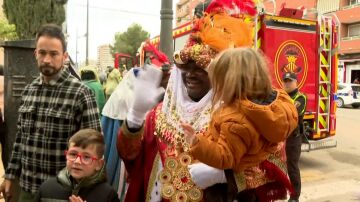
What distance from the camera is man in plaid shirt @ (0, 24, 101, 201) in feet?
7.79

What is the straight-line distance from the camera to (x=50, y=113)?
2.37 m

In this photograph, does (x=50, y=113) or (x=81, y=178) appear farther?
(x=50, y=113)

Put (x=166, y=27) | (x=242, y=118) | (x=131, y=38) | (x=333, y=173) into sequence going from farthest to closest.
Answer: (x=131, y=38) < (x=333, y=173) < (x=166, y=27) < (x=242, y=118)

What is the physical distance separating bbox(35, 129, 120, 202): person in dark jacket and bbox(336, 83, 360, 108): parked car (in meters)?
20.5

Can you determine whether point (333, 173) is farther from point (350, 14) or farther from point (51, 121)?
point (350, 14)

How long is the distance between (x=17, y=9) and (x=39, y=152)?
1687 centimetres

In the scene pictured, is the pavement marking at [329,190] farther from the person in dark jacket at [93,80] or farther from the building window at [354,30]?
the building window at [354,30]

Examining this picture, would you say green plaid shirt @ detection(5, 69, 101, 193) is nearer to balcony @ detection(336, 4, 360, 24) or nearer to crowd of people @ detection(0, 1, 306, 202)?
crowd of people @ detection(0, 1, 306, 202)

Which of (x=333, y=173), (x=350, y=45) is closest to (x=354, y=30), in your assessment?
(x=350, y=45)

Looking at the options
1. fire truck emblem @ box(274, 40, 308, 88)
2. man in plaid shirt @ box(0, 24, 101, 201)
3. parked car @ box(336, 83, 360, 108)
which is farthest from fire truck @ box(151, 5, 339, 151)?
parked car @ box(336, 83, 360, 108)

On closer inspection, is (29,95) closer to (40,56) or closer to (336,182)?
(40,56)

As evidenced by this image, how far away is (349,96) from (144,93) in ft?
68.6

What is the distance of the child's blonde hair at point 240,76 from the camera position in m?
1.60

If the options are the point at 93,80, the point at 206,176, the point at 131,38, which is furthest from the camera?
the point at 131,38
